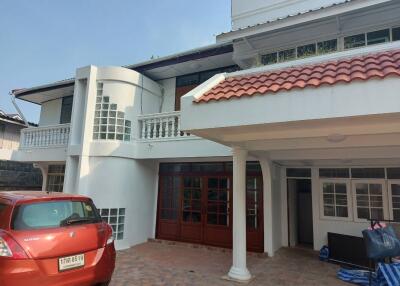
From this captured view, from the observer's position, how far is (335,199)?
28.2 ft

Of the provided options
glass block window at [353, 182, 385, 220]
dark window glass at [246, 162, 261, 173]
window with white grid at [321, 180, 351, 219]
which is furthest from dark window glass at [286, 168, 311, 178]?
glass block window at [353, 182, 385, 220]

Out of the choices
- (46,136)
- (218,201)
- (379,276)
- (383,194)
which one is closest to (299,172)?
(383,194)

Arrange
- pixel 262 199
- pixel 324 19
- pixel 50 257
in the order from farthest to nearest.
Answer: pixel 262 199, pixel 324 19, pixel 50 257

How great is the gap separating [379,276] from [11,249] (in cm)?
634

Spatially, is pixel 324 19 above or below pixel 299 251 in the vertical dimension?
above

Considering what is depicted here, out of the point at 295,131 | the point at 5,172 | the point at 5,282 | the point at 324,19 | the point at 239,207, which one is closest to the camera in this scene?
the point at 5,282

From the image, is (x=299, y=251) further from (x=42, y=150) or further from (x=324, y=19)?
(x=42, y=150)

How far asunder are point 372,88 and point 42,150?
35.4 ft

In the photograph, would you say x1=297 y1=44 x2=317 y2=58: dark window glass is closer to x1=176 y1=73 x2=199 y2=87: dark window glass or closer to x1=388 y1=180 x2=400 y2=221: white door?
x1=176 y1=73 x2=199 y2=87: dark window glass

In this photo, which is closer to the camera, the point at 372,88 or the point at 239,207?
the point at 372,88

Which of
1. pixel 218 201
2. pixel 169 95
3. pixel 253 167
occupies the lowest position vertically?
pixel 218 201

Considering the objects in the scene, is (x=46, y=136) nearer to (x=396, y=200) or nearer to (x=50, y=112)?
(x=50, y=112)

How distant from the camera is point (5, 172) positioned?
13.0 m

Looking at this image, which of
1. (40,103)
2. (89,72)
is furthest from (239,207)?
(40,103)
